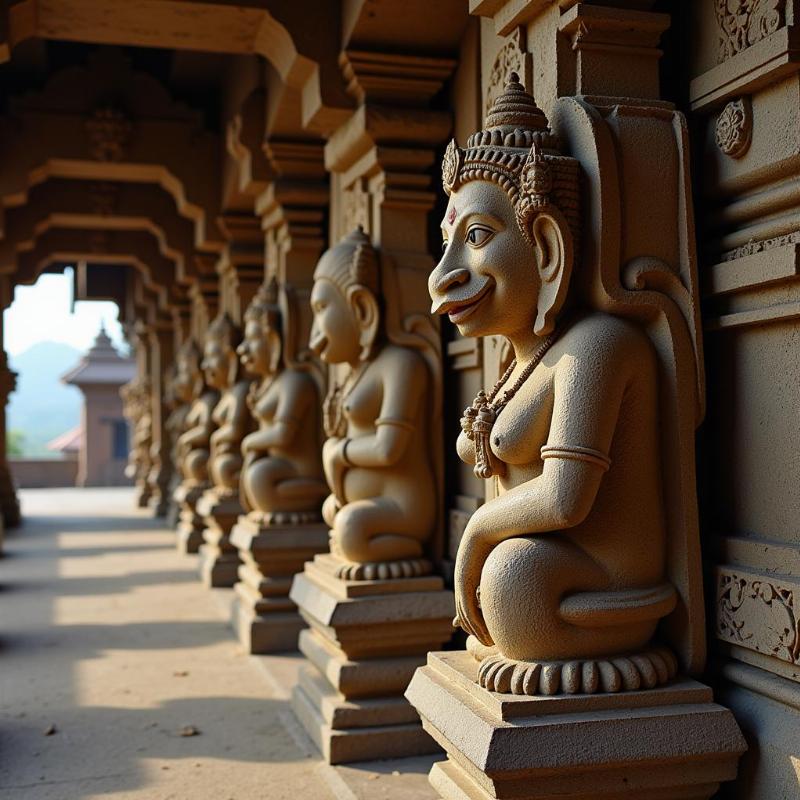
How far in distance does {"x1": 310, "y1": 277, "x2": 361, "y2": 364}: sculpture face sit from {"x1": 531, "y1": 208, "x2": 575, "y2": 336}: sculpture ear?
72.4 inches

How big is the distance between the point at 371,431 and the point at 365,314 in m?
0.51

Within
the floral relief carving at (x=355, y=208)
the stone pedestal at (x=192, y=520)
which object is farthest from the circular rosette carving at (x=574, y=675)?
the stone pedestal at (x=192, y=520)

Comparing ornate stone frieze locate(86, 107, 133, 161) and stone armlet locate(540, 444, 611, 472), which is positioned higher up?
ornate stone frieze locate(86, 107, 133, 161)

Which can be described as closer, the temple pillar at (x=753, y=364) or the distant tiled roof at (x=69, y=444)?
the temple pillar at (x=753, y=364)

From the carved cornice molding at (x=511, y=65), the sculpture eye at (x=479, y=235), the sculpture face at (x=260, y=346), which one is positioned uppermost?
the carved cornice molding at (x=511, y=65)

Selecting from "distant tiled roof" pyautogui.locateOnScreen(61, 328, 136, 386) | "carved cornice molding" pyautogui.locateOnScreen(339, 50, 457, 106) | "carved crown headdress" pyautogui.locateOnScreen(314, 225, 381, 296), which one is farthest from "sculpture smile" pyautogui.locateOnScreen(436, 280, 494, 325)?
"distant tiled roof" pyautogui.locateOnScreen(61, 328, 136, 386)

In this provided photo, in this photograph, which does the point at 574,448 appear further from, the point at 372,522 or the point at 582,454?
the point at 372,522

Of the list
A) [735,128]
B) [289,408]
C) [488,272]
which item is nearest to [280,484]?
[289,408]

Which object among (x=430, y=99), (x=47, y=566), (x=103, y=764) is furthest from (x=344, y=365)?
(x=47, y=566)

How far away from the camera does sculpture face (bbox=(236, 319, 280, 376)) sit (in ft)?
19.4

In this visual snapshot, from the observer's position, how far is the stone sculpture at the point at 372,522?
3.78 metres

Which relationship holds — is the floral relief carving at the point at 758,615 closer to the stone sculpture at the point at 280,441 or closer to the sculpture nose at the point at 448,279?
the sculpture nose at the point at 448,279

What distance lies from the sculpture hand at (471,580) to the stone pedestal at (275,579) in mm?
3325

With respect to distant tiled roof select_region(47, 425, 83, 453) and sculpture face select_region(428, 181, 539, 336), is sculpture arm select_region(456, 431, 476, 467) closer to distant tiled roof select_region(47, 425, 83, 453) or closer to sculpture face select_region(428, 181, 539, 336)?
sculpture face select_region(428, 181, 539, 336)
